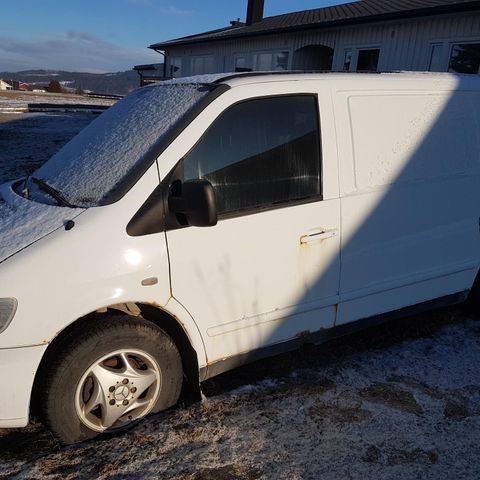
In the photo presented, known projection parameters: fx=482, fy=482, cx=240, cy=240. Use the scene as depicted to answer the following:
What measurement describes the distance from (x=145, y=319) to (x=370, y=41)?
1294 cm

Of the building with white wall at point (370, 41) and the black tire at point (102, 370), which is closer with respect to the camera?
the black tire at point (102, 370)

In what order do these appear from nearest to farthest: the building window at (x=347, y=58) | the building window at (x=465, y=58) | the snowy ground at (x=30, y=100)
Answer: the building window at (x=465, y=58) < the building window at (x=347, y=58) < the snowy ground at (x=30, y=100)

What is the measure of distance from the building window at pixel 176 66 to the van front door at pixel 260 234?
75.8 ft

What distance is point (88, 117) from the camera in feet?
69.5

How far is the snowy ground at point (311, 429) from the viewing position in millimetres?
2426

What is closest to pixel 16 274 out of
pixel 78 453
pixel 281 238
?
pixel 78 453

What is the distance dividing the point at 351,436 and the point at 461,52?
10808 mm

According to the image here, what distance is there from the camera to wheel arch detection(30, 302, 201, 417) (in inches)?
95.4

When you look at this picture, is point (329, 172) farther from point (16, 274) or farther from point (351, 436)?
point (16, 274)

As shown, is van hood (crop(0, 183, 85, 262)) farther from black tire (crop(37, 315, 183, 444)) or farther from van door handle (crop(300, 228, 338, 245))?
van door handle (crop(300, 228, 338, 245))

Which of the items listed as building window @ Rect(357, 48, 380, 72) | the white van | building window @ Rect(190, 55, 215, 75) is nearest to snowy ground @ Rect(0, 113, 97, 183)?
building window @ Rect(190, 55, 215, 75)

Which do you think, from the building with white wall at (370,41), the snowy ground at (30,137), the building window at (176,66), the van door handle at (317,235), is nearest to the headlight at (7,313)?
the van door handle at (317,235)

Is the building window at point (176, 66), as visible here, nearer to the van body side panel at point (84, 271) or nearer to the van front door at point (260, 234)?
the van front door at point (260, 234)

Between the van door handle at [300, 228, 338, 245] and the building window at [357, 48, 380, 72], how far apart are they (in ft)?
38.6
